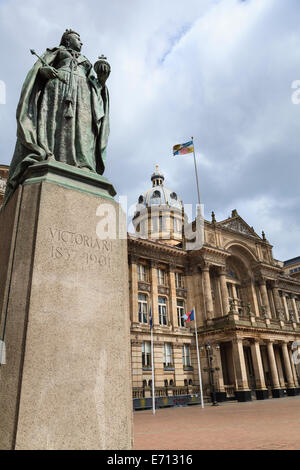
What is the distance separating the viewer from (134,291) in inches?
1431

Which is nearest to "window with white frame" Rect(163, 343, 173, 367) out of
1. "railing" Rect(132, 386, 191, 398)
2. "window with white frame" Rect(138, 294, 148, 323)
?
"railing" Rect(132, 386, 191, 398)

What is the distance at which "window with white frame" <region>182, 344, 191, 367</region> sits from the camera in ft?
124

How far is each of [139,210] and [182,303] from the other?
3292cm

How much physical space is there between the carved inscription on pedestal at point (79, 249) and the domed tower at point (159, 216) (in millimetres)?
52250

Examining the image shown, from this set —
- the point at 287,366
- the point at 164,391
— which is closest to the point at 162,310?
the point at 164,391

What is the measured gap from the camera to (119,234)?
514 cm

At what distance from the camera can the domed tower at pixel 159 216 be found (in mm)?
→ 61938

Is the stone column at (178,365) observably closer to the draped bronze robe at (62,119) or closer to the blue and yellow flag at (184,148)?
the blue and yellow flag at (184,148)

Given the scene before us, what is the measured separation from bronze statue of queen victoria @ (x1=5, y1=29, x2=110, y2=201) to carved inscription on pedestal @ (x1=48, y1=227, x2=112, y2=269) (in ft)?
4.40

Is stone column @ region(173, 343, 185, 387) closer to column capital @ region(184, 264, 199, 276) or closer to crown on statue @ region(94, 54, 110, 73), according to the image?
column capital @ region(184, 264, 199, 276)

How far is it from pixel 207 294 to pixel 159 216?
1098 inches

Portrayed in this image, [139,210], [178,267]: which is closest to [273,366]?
[178,267]

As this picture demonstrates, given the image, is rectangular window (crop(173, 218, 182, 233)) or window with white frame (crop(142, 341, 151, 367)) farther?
rectangular window (crop(173, 218, 182, 233))

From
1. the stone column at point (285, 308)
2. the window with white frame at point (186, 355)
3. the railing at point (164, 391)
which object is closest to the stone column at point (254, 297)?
Result: the stone column at point (285, 308)
